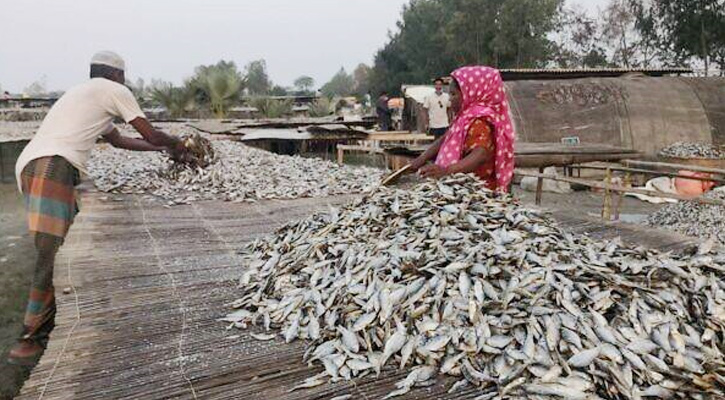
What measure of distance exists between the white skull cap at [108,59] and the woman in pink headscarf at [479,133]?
235cm

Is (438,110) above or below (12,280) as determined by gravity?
above

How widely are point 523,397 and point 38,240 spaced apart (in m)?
3.13

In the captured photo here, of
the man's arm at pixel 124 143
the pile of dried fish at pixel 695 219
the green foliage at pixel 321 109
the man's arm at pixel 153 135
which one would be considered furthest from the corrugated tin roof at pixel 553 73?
the green foliage at pixel 321 109

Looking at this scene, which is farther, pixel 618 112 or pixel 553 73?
pixel 553 73

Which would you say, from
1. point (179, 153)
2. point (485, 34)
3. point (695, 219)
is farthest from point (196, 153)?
point (485, 34)

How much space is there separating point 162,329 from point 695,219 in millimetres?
6967

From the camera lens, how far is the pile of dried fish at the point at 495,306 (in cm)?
188

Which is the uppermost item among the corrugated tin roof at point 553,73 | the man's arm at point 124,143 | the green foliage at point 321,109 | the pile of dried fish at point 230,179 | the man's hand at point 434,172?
the corrugated tin roof at point 553,73

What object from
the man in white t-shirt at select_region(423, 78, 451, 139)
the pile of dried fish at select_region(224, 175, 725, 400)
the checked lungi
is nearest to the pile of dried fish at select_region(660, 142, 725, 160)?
the man in white t-shirt at select_region(423, 78, 451, 139)

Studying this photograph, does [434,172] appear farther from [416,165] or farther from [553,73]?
[553,73]

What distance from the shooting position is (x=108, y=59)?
3.90 m

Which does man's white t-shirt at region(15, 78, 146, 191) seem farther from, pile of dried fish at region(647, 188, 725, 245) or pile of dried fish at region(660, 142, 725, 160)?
pile of dried fish at region(660, 142, 725, 160)

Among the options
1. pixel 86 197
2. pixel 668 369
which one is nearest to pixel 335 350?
pixel 668 369

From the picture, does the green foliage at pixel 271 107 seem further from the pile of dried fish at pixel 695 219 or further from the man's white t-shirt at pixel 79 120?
the man's white t-shirt at pixel 79 120
